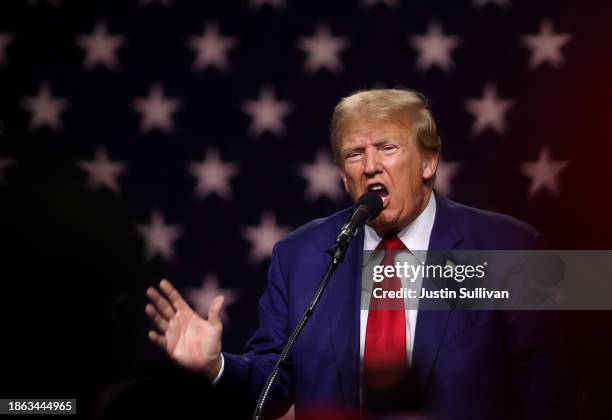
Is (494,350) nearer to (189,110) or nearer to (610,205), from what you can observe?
(610,205)

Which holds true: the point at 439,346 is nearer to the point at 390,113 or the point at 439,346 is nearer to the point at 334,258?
the point at 334,258

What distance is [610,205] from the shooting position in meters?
2.64

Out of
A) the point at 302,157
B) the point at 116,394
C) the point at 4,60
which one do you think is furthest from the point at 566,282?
the point at 4,60

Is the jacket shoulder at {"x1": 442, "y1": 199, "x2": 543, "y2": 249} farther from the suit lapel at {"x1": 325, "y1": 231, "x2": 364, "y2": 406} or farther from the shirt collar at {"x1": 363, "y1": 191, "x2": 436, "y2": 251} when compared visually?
the suit lapel at {"x1": 325, "y1": 231, "x2": 364, "y2": 406}

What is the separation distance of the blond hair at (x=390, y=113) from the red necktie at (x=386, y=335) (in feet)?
1.53

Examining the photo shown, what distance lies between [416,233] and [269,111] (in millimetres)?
842

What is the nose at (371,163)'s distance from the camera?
7.47 ft

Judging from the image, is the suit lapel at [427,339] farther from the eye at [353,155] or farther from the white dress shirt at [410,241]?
the eye at [353,155]

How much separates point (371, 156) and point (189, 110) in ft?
3.09

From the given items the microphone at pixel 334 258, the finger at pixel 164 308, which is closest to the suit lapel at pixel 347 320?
the microphone at pixel 334 258

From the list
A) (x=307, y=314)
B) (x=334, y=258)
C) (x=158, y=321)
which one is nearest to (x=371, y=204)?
(x=334, y=258)

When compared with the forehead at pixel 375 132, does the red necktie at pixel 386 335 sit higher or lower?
lower

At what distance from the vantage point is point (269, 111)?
2887 millimetres

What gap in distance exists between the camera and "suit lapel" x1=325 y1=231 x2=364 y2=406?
7.16ft
